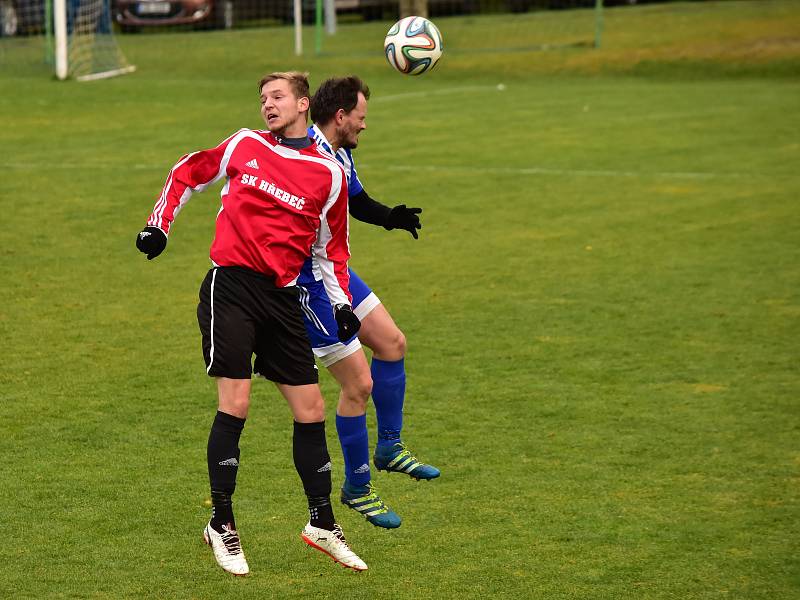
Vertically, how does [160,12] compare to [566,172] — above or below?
above

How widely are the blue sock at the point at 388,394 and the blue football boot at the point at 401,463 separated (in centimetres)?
4

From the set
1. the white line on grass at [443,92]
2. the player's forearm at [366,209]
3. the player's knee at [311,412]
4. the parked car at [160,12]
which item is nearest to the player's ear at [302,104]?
the player's forearm at [366,209]

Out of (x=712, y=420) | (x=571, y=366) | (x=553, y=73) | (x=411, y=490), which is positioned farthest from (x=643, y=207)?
(x=553, y=73)

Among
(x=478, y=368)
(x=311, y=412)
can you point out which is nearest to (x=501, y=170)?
(x=478, y=368)

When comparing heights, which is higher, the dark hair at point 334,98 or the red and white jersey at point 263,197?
the dark hair at point 334,98

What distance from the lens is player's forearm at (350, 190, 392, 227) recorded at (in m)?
6.91

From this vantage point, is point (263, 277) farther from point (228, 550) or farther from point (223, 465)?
point (228, 550)

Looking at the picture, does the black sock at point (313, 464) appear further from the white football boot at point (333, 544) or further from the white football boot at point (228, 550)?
the white football boot at point (228, 550)

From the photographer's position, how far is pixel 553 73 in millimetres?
29203

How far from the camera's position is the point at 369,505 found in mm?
6477

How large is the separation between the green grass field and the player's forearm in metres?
1.48

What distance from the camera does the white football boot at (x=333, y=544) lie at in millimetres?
5820

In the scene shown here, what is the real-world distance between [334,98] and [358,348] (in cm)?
125

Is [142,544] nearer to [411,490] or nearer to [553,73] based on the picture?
[411,490]
